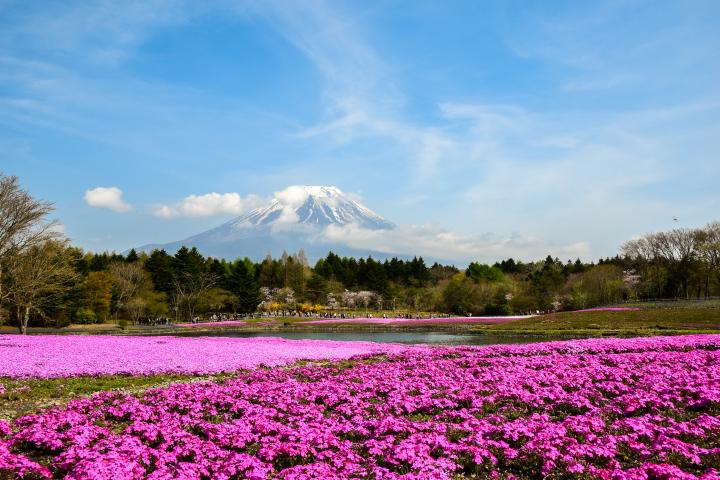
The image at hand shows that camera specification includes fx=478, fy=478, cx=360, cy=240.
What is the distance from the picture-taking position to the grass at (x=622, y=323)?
40.7 metres

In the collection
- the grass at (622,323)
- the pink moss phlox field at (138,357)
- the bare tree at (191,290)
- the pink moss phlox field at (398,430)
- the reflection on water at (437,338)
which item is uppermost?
the bare tree at (191,290)

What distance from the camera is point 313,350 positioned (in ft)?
92.5

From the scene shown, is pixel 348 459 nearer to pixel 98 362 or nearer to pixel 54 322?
pixel 98 362

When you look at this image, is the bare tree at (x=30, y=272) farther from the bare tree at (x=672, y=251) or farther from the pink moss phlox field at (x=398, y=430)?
the bare tree at (x=672, y=251)

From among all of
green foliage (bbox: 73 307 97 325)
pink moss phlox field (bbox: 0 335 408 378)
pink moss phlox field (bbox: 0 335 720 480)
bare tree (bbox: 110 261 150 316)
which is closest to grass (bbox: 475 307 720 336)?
pink moss phlox field (bbox: 0 335 408 378)

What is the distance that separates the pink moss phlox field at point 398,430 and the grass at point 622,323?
87.7 feet

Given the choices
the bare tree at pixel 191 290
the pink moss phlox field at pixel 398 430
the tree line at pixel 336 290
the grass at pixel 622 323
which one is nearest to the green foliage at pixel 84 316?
the tree line at pixel 336 290

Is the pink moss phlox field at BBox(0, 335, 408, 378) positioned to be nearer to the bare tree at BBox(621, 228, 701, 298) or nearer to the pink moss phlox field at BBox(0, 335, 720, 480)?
the pink moss phlox field at BBox(0, 335, 720, 480)

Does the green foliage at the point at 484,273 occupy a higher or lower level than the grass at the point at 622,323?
higher

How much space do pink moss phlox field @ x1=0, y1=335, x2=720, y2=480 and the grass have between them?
2672 centimetres

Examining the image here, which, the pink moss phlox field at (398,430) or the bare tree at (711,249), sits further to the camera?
the bare tree at (711,249)

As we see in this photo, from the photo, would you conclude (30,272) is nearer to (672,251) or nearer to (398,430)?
(398,430)

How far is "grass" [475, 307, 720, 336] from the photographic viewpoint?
4066cm

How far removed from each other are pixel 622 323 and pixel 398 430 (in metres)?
44.8
